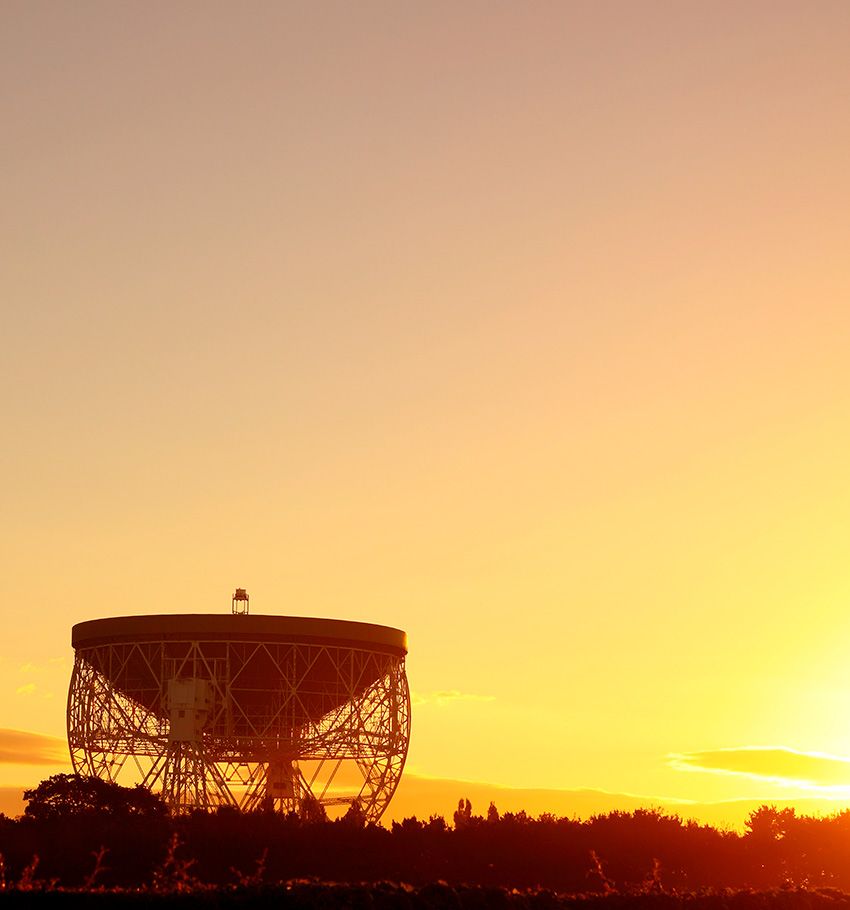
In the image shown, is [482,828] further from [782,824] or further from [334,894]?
[334,894]

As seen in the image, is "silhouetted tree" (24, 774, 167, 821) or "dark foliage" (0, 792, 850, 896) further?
"silhouetted tree" (24, 774, 167, 821)

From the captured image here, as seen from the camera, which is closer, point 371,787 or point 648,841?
point 371,787

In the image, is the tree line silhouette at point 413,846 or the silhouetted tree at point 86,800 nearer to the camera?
the tree line silhouette at point 413,846

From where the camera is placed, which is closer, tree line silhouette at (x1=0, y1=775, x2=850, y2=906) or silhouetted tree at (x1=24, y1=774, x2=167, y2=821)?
tree line silhouette at (x1=0, y1=775, x2=850, y2=906)

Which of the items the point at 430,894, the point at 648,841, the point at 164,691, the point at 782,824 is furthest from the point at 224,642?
the point at 430,894

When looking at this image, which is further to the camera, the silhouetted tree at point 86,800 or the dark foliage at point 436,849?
the silhouetted tree at point 86,800

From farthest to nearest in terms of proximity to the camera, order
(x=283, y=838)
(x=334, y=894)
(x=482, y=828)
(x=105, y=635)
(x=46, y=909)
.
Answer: (x=482, y=828) → (x=105, y=635) → (x=283, y=838) → (x=334, y=894) → (x=46, y=909)

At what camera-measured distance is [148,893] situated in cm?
2978

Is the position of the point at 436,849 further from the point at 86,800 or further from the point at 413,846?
the point at 86,800

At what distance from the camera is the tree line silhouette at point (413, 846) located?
256 feet

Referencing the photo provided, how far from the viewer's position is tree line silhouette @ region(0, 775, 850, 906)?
78.1 m

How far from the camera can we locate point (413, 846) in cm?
8831

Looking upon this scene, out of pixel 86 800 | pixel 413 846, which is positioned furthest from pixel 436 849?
pixel 86 800

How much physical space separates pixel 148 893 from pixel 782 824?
87.8 metres
